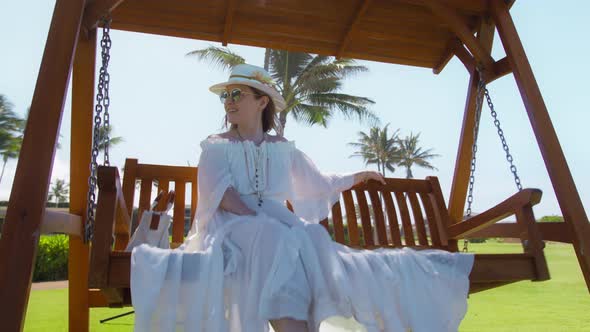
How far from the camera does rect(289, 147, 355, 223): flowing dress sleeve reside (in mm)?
3277

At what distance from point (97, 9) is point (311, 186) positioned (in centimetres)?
184

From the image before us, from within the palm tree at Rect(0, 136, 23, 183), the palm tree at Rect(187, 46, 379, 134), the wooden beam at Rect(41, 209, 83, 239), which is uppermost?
the palm tree at Rect(0, 136, 23, 183)

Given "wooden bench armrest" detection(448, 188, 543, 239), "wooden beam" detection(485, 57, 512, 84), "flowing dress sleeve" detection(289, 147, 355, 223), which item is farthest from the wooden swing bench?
"wooden beam" detection(485, 57, 512, 84)

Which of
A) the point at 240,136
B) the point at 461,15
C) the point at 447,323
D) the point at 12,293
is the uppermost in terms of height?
the point at 461,15

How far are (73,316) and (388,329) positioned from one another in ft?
7.41

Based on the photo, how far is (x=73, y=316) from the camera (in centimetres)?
321

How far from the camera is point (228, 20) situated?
3.92 m

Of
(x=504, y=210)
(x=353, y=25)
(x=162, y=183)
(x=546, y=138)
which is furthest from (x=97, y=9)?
(x=546, y=138)

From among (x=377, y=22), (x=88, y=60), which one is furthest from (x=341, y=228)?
(x=88, y=60)

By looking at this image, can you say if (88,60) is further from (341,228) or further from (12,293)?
(341,228)

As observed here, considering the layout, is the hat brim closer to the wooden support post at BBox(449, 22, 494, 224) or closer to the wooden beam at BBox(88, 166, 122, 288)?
the wooden beam at BBox(88, 166, 122, 288)

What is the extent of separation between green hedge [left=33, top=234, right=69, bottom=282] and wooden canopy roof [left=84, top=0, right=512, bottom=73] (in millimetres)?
13003

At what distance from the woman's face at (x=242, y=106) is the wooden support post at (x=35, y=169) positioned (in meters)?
0.98

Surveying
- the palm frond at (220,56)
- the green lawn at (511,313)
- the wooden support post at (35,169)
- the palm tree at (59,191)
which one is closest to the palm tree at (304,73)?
the palm frond at (220,56)
